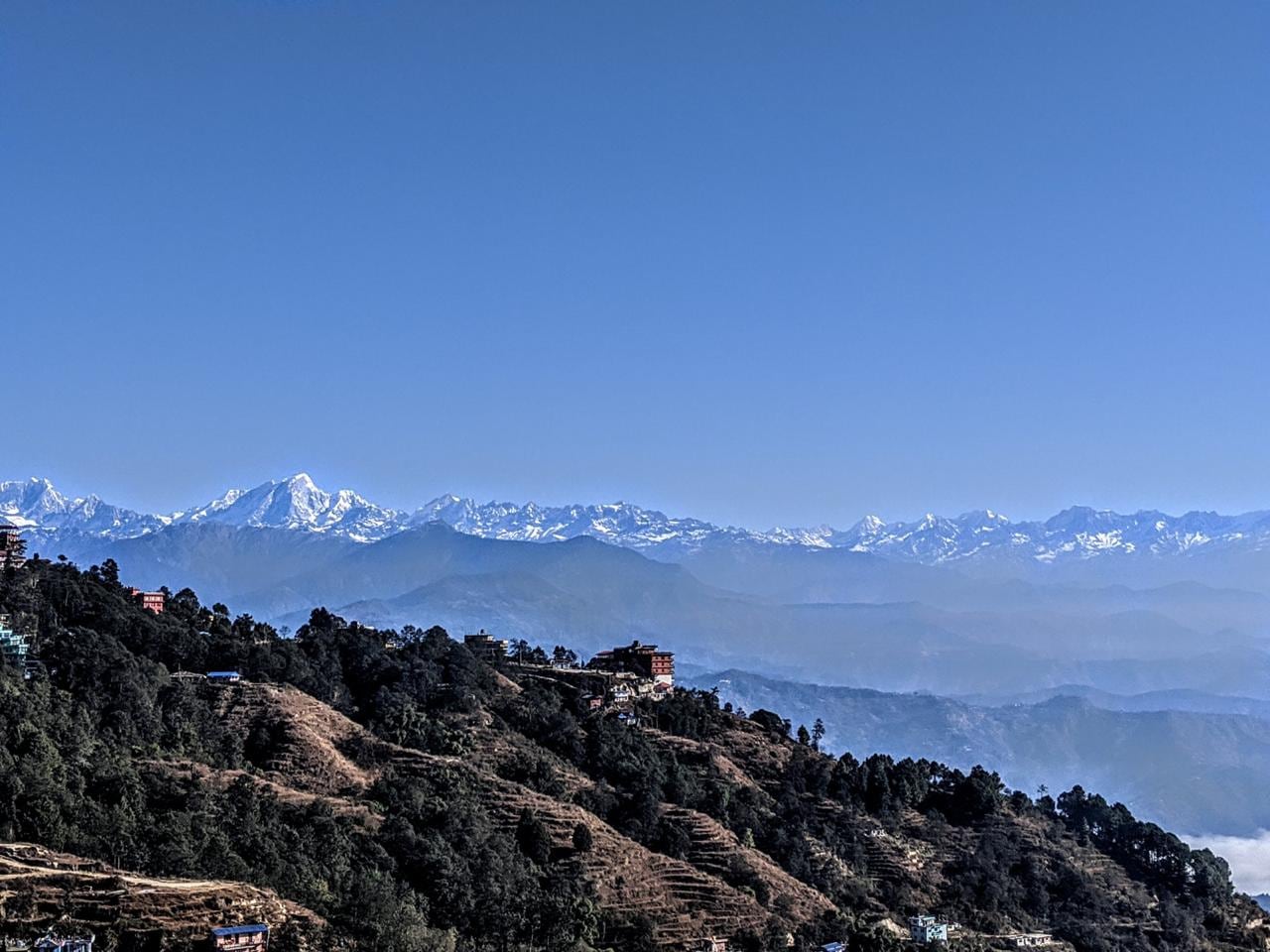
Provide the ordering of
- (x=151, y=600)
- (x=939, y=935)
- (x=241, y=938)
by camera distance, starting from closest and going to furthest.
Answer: (x=241, y=938) → (x=939, y=935) → (x=151, y=600)

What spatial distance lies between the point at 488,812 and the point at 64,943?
20.7 metres

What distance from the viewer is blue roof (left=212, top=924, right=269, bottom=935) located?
33.7 meters

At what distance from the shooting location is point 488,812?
50.6 m

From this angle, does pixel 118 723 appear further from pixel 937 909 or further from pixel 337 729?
pixel 937 909

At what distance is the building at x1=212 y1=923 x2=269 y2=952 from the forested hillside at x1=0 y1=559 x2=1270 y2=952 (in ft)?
2.40

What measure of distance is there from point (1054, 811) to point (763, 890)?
32.9 meters

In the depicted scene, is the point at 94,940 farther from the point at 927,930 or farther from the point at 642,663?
the point at 642,663

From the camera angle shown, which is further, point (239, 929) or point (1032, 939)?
point (1032, 939)

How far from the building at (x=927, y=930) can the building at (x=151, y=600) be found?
3893 centimetres

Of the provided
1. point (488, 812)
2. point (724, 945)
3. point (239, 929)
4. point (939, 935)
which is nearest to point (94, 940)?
point (239, 929)

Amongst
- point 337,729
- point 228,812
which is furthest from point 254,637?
point 228,812

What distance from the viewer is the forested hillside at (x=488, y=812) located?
4028cm

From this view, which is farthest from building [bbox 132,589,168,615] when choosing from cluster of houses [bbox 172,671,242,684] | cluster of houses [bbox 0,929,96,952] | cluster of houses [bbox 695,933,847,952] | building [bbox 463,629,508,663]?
cluster of houses [bbox 0,929,96,952]

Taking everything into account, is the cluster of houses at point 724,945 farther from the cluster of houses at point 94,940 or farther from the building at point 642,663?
the building at point 642,663
